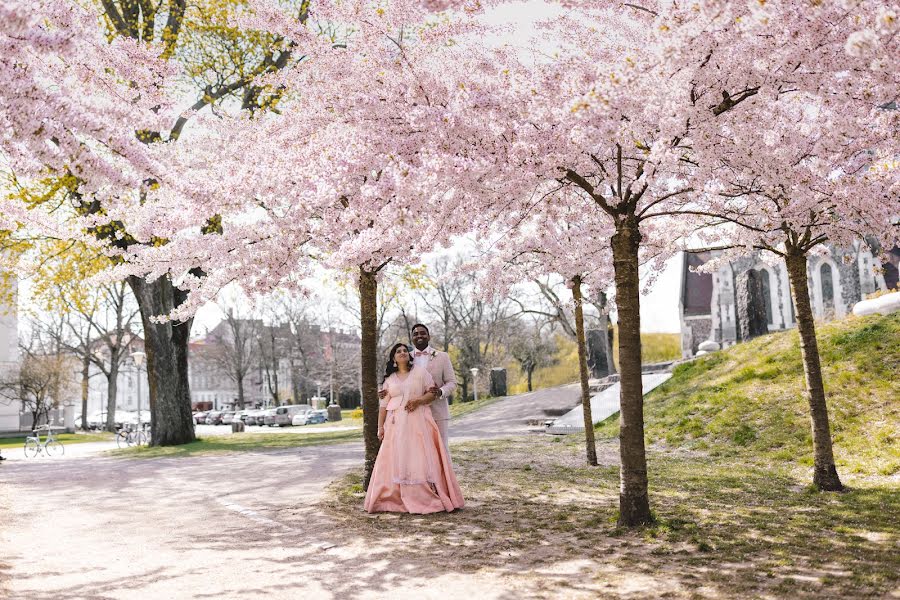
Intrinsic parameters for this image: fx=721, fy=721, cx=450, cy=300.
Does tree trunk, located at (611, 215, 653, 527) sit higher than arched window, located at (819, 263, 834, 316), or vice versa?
arched window, located at (819, 263, 834, 316)

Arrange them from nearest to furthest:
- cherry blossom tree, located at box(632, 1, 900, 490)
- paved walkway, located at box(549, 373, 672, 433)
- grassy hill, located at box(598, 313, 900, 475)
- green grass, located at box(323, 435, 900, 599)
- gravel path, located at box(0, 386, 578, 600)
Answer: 1. green grass, located at box(323, 435, 900, 599)
2. gravel path, located at box(0, 386, 578, 600)
3. cherry blossom tree, located at box(632, 1, 900, 490)
4. grassy hill, located at box(598, 313, 900, 475)
5. paved walkway, located at box(549, 373, 672, 433)

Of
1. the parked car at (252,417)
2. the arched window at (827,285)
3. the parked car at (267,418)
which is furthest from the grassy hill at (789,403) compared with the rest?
the parked car at (252,417)

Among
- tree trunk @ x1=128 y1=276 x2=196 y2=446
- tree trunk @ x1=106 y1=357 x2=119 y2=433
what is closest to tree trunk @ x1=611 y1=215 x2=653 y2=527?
tree trunk @ x1=128 y1=276 x2=196 y2=446

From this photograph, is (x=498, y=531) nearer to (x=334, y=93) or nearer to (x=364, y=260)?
(x=364, y=260)

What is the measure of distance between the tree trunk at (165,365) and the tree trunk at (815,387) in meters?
16.7

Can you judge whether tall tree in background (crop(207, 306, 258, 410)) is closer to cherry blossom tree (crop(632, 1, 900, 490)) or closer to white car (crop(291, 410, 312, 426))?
white car (crop(291, 410, 312, 426))

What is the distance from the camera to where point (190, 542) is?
22.1ft

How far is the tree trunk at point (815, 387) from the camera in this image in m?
8.29

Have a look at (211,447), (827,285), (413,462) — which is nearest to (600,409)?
(211,447)

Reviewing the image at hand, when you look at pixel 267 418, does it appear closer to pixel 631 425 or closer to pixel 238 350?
pixel 238 350

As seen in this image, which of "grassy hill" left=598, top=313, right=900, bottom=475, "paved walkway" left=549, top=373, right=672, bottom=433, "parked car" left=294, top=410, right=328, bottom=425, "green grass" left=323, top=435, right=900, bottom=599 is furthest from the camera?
"parked car" left=294, top=410, right=328, bottom=425

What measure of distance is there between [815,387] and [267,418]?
46374mm

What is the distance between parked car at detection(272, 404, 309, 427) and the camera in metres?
48.9

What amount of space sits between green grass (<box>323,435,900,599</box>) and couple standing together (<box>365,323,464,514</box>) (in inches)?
9.8
